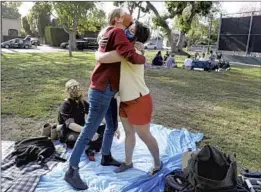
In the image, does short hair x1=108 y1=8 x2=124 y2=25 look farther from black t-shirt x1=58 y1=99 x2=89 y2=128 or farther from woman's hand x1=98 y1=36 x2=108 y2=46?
black t-shirt x1=58 y1=99 x2=89 y2=128

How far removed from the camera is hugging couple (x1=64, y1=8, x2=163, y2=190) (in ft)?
6.97

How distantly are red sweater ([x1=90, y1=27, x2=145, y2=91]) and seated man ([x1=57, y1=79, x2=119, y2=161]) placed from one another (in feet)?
2.93

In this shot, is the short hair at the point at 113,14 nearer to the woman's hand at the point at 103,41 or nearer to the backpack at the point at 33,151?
the woman's hand at the point at 103,41

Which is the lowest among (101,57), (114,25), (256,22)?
(101,57)

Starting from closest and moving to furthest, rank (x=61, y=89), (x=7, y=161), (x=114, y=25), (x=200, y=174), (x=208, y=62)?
(x=200, y=174)
(x=114, y=25)
(x=7, y=161)
(x=61, y=89)
(x=208, y=62)

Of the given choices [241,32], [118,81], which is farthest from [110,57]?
[241,32]

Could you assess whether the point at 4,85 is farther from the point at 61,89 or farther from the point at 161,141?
the point at 161,141

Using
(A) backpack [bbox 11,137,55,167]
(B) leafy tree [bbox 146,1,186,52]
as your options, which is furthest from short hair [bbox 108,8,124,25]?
(B) leafy tree [bbox 146,1,186,52]

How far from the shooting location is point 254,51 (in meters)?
19.6

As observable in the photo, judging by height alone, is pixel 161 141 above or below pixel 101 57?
below


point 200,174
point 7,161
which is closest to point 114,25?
point 200,174

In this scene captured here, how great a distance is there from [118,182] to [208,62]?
11762 mm

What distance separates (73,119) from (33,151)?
21.7 inches

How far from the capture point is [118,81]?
7.41 feet
